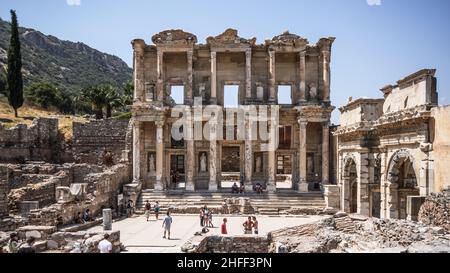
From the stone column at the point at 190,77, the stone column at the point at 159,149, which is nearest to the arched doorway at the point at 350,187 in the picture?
the stone column at the point at 190,77

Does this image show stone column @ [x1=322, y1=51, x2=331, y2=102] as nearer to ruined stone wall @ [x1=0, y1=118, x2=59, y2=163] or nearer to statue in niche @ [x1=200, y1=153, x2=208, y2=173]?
statue in niche @ [x1=200, y1=153, x2=208, y2=173]

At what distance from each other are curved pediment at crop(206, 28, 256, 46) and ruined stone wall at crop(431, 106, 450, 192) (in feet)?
57.8

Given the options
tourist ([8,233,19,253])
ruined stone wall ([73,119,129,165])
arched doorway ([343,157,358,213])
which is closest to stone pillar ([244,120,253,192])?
arched doorway ([343,157,358,213])

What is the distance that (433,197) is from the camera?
15.0m

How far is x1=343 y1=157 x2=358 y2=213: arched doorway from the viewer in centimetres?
2534

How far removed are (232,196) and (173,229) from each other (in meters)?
8.70

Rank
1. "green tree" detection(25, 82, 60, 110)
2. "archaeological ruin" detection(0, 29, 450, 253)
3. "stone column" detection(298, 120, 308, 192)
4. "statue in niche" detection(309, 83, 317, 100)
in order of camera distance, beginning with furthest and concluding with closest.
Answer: "green tree" detection(25, 82, 60, 110), "statue in niche" detection(309, 83, 317, 100), "stone column" detection(298, 120, 308, 192), "archaeological ruin" detection(0, 29, 450, 253)

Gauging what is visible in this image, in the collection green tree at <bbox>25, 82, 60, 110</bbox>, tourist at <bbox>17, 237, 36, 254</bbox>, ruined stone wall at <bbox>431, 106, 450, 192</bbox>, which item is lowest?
tourist at <bbox>17, 237, 36, 254</bbox>

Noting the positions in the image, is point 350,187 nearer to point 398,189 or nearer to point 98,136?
point 398,189

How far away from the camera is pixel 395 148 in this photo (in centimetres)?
1955

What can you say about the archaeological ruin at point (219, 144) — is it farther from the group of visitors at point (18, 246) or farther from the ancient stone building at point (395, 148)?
the group of visitors at point (18, 246)

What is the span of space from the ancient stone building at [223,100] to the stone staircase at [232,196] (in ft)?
3.50
